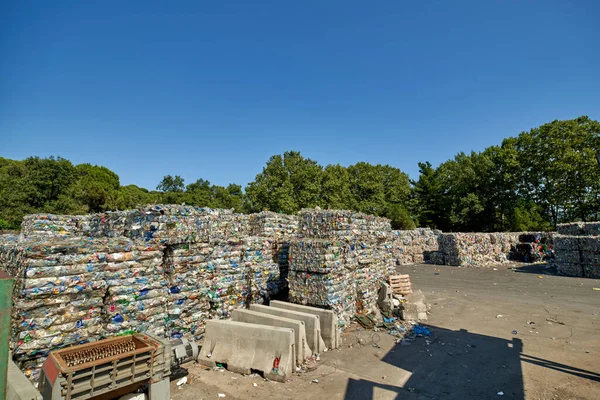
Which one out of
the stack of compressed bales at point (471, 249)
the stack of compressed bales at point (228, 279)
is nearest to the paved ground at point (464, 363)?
the stack of compressed bales at point (228, 279)

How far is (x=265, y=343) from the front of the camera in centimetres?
514

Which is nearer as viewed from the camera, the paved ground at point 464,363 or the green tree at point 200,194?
the paved ground at point 464,363

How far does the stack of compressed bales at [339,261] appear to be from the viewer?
6867 millimetres

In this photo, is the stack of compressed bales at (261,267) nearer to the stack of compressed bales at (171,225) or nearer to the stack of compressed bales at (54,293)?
the stack of compressed bales at (171,225)

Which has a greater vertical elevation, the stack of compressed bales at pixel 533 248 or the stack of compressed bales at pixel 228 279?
the stack of compressed bales at pixel 228 279

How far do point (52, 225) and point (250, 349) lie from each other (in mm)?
9161

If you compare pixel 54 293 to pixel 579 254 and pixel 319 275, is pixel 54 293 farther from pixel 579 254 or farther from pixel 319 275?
pixel 579 254

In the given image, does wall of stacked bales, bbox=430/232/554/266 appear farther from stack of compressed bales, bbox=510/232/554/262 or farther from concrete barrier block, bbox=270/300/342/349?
concrete barrier block, bbox=270/300/342/349

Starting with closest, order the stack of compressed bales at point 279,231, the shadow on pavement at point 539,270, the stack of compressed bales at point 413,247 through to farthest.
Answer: the stack of compressed bales at point 279,231, the shadow on pavement at point 539,270, the stack of compressed bales at point 413,247

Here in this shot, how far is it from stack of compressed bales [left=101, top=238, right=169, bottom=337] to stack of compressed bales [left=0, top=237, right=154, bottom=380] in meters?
0.09

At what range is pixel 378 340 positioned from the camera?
6.63 m

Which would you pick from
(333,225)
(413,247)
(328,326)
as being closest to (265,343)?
(328,326)

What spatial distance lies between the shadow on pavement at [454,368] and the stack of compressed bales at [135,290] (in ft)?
11.5

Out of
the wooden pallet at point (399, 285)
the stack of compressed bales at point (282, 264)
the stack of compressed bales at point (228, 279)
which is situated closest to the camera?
the stack of compressed bales at point (228, 279)
